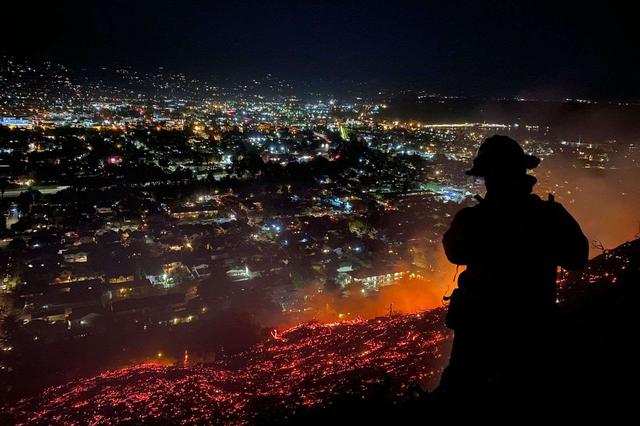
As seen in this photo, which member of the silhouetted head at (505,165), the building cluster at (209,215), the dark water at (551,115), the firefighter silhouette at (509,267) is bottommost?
the building cluster at (209,215)

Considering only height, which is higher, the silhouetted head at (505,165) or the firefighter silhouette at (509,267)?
the silhouetted head at (505,165)

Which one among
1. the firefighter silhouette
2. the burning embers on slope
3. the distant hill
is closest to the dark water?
the distant hill

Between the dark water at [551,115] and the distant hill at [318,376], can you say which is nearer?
the distant hill at [318,376]

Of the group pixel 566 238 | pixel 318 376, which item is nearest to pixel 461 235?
pixel 566 238

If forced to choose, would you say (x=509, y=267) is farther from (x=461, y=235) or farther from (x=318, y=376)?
(x=318, y=376)

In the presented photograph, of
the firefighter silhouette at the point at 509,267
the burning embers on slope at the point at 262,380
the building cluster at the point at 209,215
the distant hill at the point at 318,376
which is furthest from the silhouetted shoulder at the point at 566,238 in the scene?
the building cluster at the point at 209,215

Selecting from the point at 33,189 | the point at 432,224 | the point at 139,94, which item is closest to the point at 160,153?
the point at 33,189

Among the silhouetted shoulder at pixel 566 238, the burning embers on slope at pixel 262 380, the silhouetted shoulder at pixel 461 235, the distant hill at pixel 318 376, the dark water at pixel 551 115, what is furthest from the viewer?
the dark water at pixel 551 115

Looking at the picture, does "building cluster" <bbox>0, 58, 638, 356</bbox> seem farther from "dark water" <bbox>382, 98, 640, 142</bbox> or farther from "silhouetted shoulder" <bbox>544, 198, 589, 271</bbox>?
"silhouetted shoulder" <bbox>544, 198, 589, 271</bbox>

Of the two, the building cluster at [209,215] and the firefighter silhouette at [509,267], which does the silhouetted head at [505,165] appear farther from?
the building cluster at [209,215]
